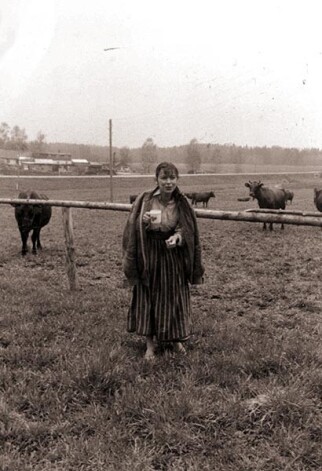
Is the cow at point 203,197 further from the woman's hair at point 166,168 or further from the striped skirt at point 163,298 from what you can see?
the woman's hair at point 166,168

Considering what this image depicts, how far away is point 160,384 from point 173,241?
46.6 inches

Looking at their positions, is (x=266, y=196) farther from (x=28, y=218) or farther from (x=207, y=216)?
(x=207, y=216)

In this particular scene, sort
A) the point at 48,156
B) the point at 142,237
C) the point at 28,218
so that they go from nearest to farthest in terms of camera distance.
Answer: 1. the point at 142,237
2. the point at 28,218
3. the point at 48,156

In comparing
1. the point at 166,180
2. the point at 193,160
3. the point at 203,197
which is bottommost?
the point at 203,197

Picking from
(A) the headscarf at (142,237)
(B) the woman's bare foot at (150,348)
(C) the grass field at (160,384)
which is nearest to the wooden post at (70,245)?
(C) the grass field at (160,384)

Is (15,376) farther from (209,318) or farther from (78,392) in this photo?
(209,318)

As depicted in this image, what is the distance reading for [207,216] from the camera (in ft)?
17.5

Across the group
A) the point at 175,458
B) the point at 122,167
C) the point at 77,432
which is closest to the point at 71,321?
the point at 77,432

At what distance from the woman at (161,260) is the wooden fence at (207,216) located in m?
1.01

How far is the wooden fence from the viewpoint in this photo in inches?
187

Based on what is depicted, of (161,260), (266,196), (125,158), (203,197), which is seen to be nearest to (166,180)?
(161,260)

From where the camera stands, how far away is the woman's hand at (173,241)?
3982 millimetres

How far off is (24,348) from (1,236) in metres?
10.1

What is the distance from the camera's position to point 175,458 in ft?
9.29
